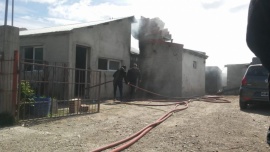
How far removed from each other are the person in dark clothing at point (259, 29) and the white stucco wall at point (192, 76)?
1530 centimetres

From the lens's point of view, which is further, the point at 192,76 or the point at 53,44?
the point at 192,76

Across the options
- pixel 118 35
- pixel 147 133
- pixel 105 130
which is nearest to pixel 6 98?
pixel 105 130

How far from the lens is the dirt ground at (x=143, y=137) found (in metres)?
4.89

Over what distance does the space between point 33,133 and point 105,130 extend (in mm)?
1502

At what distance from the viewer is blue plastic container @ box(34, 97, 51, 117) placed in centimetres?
737

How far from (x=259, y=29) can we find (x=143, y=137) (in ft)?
14.7

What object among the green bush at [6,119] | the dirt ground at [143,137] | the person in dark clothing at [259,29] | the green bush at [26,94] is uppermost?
the person in dark clothing at [259,29]

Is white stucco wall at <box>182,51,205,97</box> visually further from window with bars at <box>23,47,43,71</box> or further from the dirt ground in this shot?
the dirt ground

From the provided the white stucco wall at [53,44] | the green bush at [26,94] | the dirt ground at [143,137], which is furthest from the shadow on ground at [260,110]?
the white stucco wall at [53,44]

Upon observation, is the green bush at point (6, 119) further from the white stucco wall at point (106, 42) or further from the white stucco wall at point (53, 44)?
the white stucco wall at point (106, 42)

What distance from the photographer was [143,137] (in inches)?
222

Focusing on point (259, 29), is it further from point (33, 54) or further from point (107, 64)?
point (107, 64)

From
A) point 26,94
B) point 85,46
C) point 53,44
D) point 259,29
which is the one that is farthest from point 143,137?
point 85,46

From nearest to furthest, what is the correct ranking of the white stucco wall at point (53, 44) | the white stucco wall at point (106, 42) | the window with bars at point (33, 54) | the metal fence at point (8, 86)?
the metal fence at point (8, 86) < the white stucco wall at point (53, 44) < the white stucco wall at point (106, 42) < the window with bars at point (33, 54)
